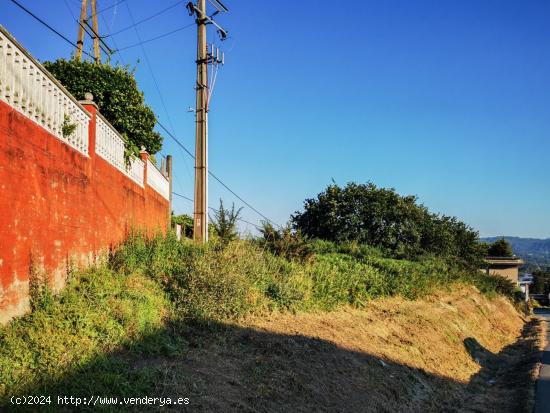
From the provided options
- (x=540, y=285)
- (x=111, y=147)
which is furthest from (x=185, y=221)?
(x=540, y=285)

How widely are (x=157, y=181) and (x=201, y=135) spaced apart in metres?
2.02

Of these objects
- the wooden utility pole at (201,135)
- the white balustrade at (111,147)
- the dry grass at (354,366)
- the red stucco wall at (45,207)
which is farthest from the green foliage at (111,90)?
the dry grass at (354,366)

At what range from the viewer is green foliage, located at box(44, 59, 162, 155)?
12.1m

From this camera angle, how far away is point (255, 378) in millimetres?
7180

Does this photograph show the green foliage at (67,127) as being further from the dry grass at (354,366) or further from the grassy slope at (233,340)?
the dry grass at (354,366)

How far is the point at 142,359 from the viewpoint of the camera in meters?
6.59

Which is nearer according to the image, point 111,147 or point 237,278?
point 237,278

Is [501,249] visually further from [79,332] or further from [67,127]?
[79,332]

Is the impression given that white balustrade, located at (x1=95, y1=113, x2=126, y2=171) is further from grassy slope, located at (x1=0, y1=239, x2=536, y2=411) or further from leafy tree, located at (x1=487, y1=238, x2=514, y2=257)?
leafy tree, located at (x1=487, y1=238, x2=514, y2=257)

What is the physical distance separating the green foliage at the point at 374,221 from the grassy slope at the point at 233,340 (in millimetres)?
15960

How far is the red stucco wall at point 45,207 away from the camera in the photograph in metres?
6.09

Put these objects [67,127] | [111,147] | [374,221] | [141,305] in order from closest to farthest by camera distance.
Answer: [141,305] < [67,127] < [111,147] < [374,221]

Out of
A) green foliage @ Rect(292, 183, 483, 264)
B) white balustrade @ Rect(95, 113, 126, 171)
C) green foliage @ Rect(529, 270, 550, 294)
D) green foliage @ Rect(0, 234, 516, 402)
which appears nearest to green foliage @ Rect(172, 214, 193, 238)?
green foliage @ Rect(292, 183, 483, 264)

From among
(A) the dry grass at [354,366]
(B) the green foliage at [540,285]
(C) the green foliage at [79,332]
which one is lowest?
(B) the green foliage at [540,285]
